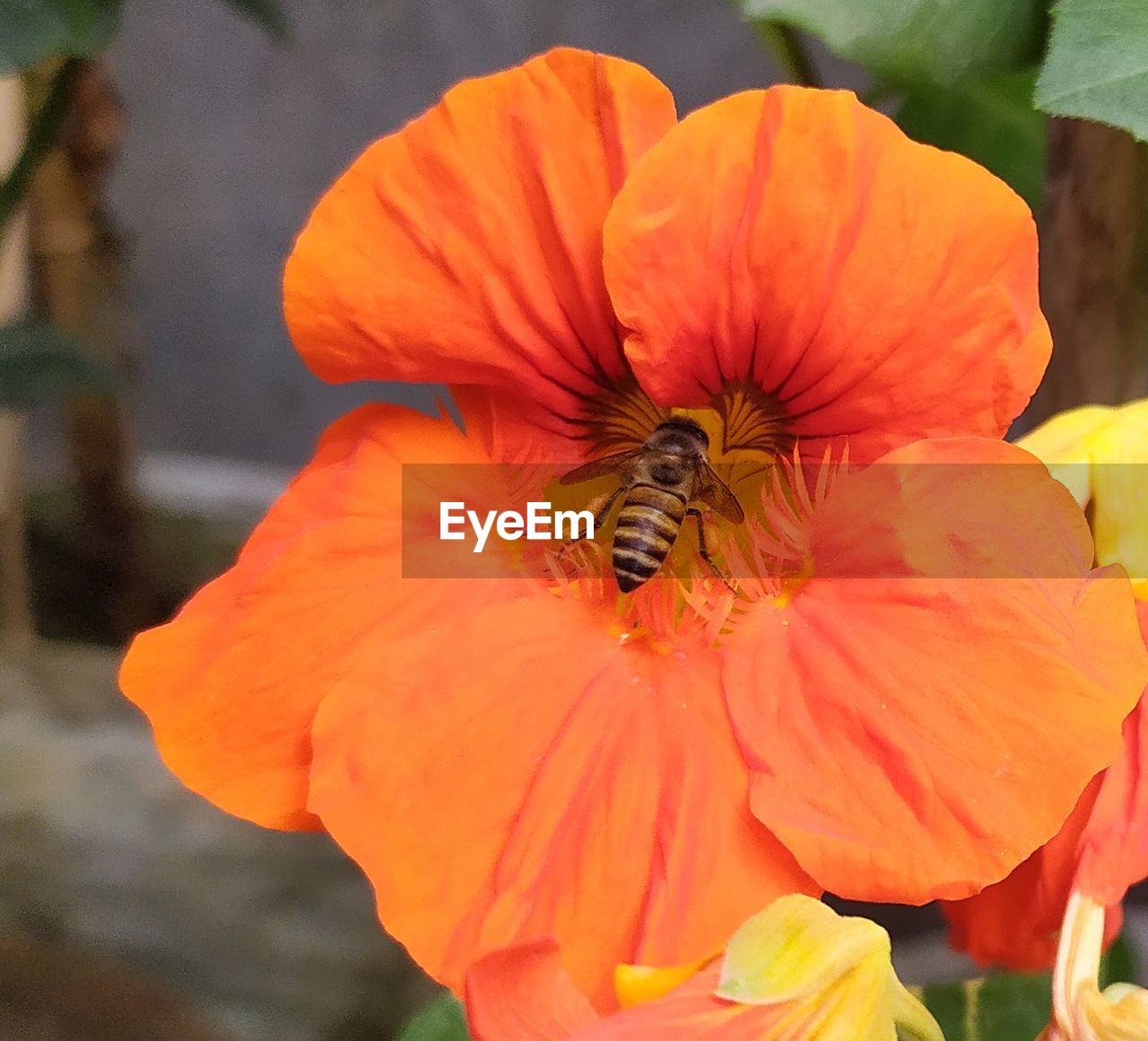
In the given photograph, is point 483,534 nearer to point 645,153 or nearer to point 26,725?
point 645,153

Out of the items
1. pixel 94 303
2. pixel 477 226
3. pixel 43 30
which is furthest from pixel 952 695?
pixel 94 303

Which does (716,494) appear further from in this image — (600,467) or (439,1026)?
(439,1026)

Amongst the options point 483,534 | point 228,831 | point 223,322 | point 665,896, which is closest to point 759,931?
point 665,896

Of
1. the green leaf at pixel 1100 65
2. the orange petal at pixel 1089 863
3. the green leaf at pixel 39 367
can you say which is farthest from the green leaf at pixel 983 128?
the green leaf at pixel 39 367

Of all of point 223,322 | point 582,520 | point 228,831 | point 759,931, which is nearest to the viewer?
point 759,931

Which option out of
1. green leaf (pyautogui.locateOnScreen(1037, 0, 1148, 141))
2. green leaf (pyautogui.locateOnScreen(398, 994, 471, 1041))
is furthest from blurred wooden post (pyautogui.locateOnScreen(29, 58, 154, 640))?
green leaf (pyautogui.locateOnScreen(1037, 0, 1148, 141))
